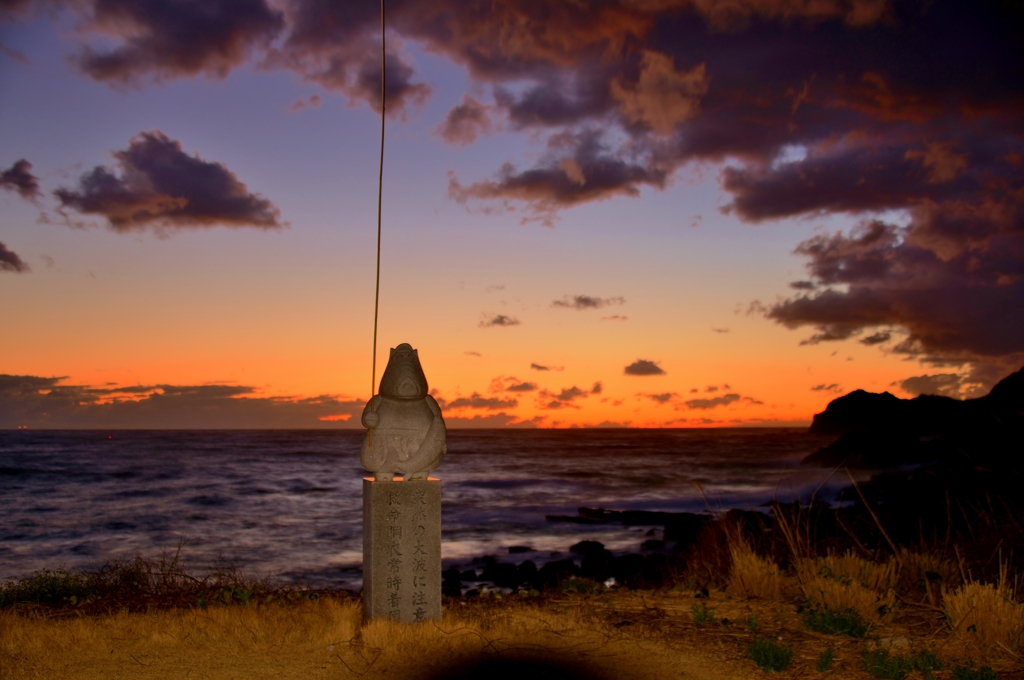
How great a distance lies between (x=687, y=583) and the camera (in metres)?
8.28

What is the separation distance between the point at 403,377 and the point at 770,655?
3.69 meters

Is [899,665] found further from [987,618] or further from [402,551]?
[402,551]

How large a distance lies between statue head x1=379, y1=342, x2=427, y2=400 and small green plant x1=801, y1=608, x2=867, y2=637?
3.97 meters

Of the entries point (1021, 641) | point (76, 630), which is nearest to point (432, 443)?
point (76, 630)

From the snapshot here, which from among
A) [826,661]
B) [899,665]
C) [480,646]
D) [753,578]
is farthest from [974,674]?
[480,646]

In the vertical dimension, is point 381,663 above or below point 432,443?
below

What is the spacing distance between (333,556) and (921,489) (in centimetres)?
1687

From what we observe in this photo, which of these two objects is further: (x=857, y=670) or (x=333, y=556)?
(x=333, y=556)

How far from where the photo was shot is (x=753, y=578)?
749 cm

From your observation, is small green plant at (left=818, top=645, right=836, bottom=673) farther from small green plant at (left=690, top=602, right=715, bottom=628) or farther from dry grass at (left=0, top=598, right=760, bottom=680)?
small green plant at (left=690, top=602, right=715, bottom=628)

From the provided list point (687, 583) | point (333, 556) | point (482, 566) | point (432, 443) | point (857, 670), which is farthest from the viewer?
point (333, 556)

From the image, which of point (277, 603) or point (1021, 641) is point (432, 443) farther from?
point (1021, 641)

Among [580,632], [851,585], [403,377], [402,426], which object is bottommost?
[580,632]

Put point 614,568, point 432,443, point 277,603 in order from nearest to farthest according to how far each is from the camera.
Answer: point 432,443 → point 277,603 → point 614,568
